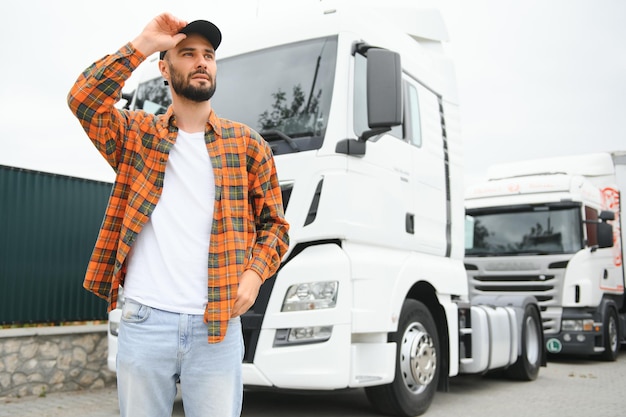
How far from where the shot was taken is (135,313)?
6.95 ft

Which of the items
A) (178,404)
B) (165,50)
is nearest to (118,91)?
(165,50)

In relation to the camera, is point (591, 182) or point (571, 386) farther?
point (591, 182)

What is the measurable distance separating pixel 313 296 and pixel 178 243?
2.58 meters

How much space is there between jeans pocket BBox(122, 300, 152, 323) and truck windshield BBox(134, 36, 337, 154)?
2910 mm

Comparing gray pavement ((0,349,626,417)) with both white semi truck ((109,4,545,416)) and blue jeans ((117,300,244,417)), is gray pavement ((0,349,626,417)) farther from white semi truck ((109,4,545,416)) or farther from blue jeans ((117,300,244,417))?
blue jeans ((117,300,244,417))

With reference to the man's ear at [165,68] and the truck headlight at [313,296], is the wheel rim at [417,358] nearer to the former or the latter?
the truck headlight at [313,296]

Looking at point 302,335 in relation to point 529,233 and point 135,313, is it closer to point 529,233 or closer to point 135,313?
point 135,313

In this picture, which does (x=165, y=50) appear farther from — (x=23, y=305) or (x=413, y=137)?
(x=23, y=305)

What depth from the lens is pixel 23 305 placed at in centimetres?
715

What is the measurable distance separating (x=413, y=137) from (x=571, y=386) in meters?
4.34

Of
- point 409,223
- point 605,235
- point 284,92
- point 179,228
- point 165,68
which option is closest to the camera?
point 179,228

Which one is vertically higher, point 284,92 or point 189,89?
point 284,92

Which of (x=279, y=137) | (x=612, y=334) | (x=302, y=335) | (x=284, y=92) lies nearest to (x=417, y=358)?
(x=302, y=335)

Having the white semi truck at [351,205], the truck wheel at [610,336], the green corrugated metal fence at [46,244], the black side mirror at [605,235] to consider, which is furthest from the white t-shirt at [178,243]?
the truck wheel at [610,336]
